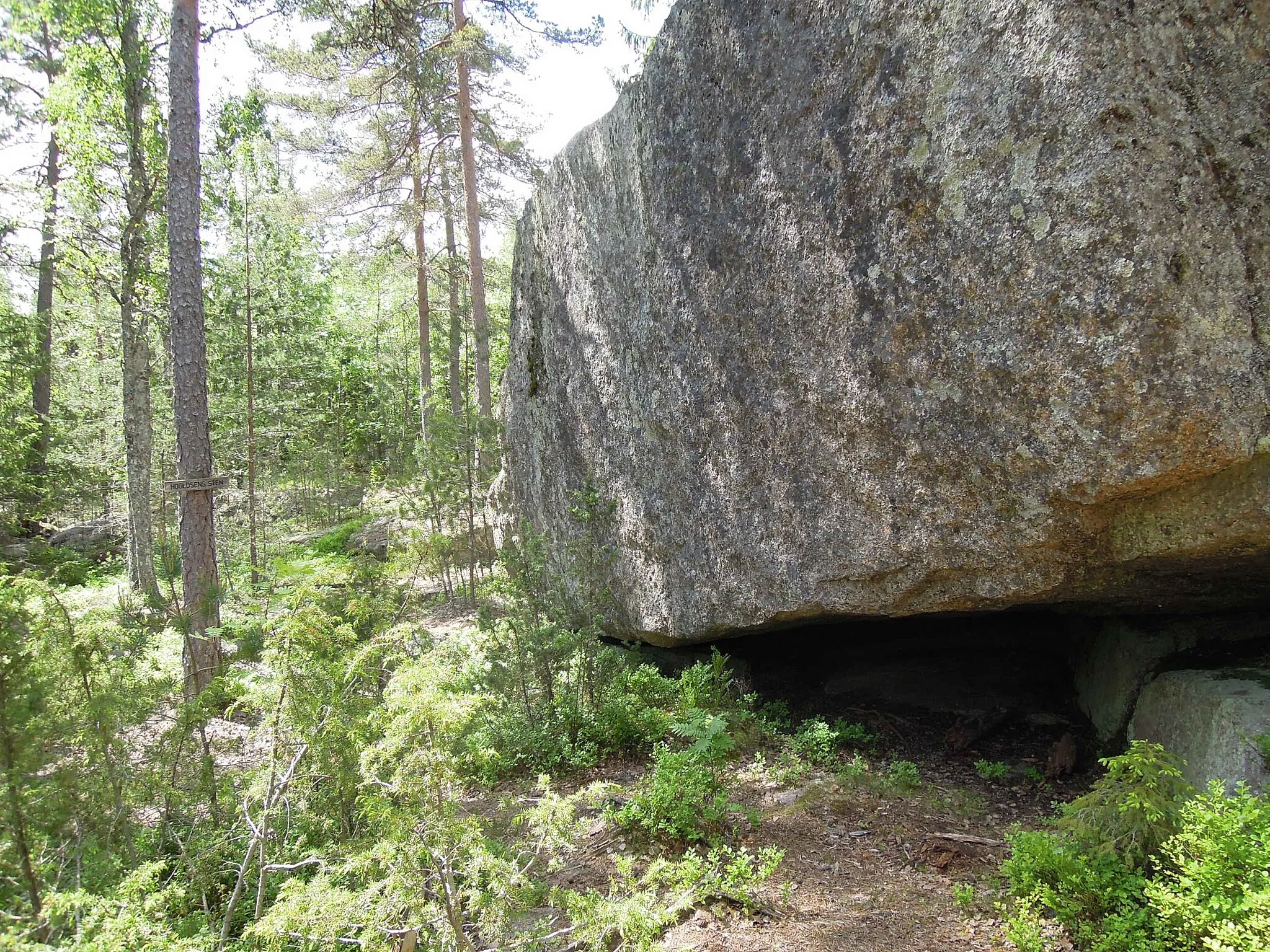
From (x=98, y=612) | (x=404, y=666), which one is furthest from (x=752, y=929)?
(x=98, y=612)

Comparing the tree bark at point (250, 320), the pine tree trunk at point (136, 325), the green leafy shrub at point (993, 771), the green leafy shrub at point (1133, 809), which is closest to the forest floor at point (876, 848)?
the green leafy shrub at point (993, 771)

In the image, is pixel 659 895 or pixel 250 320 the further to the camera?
pixel 250 320

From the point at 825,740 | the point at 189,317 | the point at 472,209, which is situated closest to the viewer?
the point at 825,740

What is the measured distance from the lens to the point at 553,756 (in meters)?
5.24

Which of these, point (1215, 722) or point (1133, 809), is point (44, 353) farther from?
point (1215, 722)

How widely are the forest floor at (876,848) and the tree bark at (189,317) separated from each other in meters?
3.76

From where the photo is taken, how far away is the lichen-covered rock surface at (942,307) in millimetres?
2979

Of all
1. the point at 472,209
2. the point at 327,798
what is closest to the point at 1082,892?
the point at 327,798

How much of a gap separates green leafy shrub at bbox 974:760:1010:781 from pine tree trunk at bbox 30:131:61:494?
60.1 ft

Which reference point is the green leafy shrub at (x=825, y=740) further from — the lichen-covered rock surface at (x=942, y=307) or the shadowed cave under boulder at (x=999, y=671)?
the lichen-covered rock surface at (x=942, y=307)

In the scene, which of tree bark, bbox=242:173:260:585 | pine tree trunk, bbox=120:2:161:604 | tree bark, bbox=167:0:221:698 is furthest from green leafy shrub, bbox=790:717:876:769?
pine tree trunk, bbox=120:2:161:604

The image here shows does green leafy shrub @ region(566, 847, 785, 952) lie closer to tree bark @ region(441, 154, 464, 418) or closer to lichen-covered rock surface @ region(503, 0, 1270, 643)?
lichen-covered rock surface @ region(503, 0, 1270, 643)

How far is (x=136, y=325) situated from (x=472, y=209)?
587cm

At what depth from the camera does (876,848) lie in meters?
3.74
